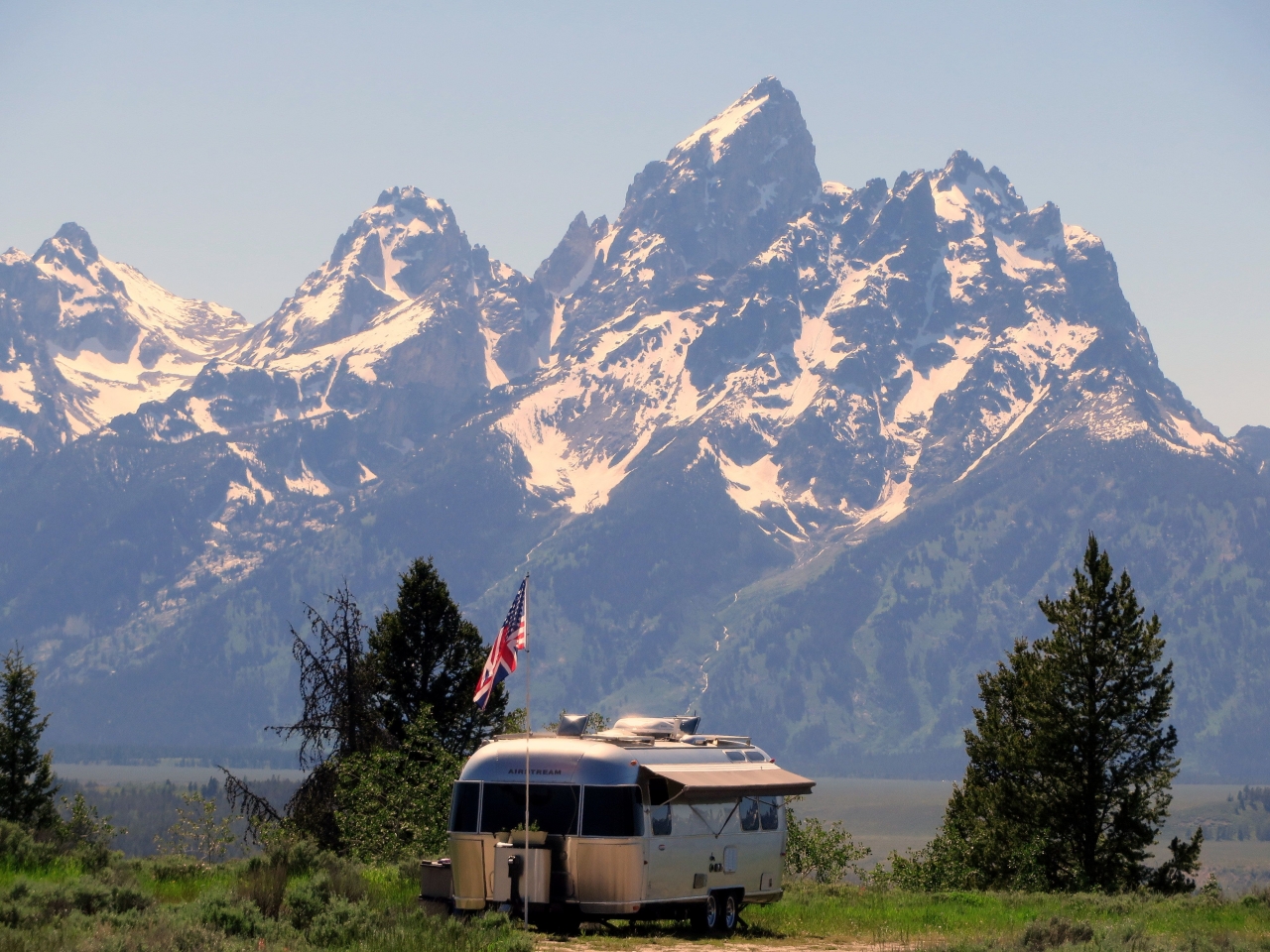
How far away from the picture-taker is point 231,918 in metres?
25.9

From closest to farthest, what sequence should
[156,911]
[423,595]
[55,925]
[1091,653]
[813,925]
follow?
[55,925], [156,911], [813,925], [1091,653], [423,595]

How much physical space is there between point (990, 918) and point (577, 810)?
36.0 ft

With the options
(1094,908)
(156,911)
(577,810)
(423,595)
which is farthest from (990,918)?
(423,595)

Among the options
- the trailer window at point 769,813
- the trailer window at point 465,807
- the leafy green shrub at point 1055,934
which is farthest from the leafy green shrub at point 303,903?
the leafy green shrub at point 1055,934

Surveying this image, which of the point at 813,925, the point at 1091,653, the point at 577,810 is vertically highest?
the point at 1091,653

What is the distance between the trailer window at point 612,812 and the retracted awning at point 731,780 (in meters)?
0.71

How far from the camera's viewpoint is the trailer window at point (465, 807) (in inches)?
1253

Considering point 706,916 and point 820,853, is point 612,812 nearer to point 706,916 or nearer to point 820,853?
point 706,916

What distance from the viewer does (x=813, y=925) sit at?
35.0 metres

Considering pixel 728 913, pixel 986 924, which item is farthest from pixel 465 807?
pixel 986 924

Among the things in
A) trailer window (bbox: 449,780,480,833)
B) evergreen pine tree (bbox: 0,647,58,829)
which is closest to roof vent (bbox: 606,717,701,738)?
trailer window (bbox: 449,780,480,833)

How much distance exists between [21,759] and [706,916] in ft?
132

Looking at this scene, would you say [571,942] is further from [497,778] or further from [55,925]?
[55,925]

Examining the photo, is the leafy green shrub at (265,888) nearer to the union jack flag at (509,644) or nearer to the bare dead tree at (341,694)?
the union jack flag at (509,644)
